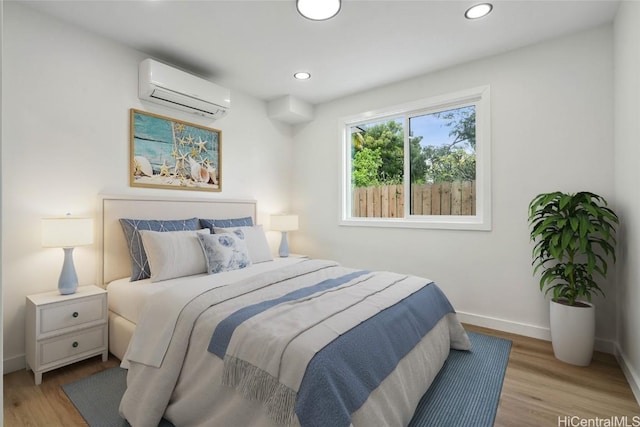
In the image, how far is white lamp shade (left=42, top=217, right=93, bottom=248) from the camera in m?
2.28

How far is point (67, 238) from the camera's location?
2297 mm

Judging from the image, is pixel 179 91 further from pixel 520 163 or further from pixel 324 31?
pixel 520 163

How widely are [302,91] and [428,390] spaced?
3298 millimetres

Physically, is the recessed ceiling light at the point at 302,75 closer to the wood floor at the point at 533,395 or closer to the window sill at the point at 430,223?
the window sill at the point at 430,223

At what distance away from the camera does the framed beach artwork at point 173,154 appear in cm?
301

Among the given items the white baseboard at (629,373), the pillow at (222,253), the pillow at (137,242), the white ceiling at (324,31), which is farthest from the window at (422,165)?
the pillow at (137,242)

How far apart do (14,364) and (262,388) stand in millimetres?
2136

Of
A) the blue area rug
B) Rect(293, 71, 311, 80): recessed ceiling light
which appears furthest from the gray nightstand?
Rect(293, 71, 311, 80): recessed ceiling light

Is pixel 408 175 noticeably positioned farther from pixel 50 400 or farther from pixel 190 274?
pixel 50 400

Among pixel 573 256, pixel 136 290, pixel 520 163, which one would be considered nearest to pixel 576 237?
pixel 573 256

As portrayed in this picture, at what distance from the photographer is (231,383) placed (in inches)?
60.5

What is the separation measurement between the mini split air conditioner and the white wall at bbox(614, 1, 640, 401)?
328cm

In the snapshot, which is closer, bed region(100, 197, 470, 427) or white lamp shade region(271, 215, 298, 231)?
bed region(100, 197, 470, 427)

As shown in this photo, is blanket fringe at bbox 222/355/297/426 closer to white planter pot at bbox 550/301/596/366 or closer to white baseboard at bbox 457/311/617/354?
white planter pot at bbox 550/301/596/366
